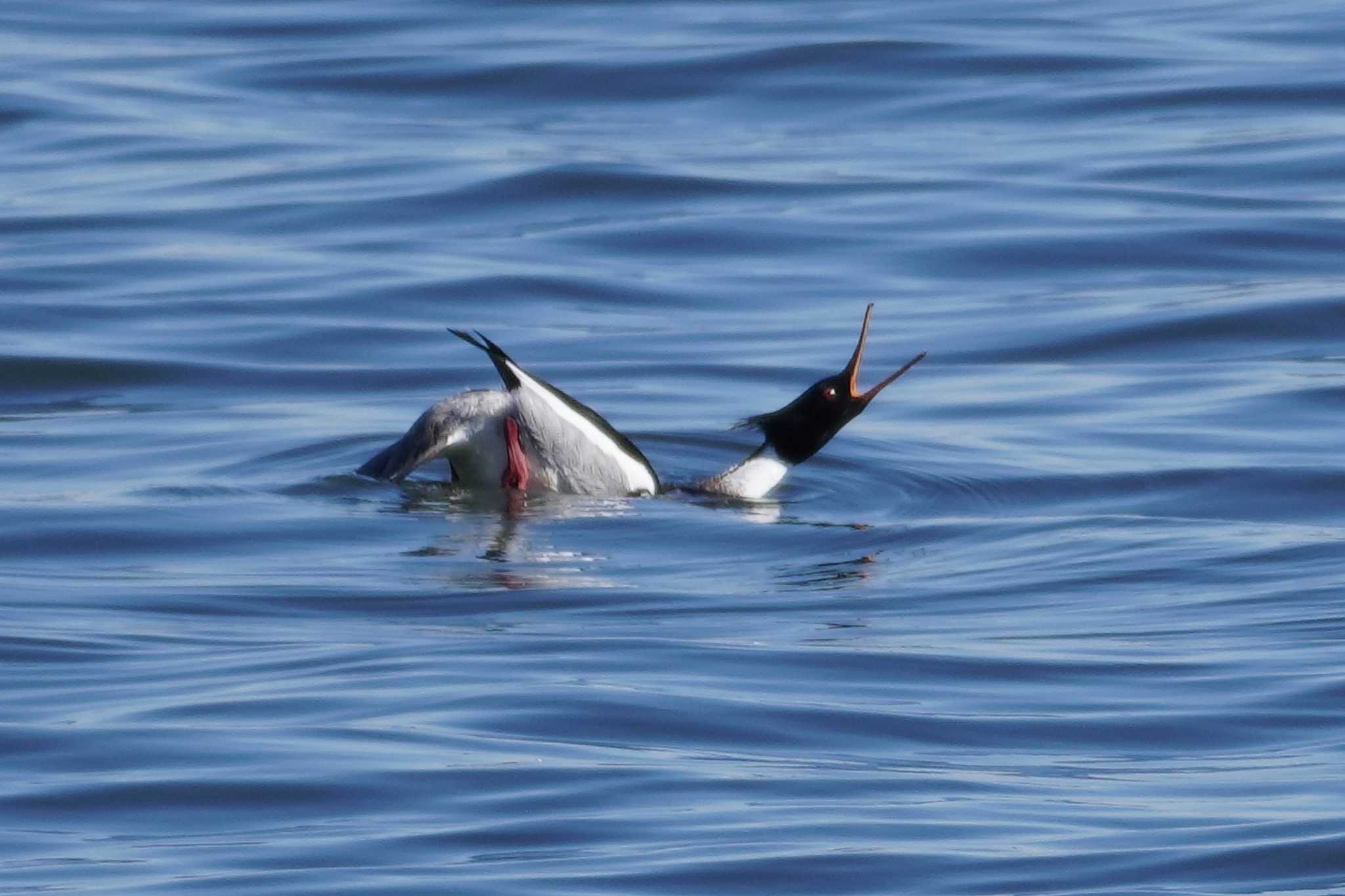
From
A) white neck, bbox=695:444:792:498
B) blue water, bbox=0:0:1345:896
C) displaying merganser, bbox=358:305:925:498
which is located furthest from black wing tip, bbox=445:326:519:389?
white neck, bbox=695:444:792:498

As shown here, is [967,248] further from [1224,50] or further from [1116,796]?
[1116,796]

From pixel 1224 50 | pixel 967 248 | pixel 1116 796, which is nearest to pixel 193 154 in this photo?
pixel 967 248

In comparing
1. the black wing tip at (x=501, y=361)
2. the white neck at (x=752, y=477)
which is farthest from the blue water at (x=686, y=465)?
the black wing tip at (x=501, y=361)

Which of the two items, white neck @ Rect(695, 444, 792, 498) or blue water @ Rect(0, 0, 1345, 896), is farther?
white neck @ Rect(695, 444, 792, 498)

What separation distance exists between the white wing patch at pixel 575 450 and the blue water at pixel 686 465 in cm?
12

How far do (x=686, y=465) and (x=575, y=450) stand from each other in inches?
49.2

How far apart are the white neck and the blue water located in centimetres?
11

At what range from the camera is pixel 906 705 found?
22.5 ft

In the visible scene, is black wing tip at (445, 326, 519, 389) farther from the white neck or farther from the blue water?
the white neck

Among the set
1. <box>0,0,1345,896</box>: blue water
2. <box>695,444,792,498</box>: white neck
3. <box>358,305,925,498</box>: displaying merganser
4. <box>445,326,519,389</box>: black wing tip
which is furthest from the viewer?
<box>695,444,792,498</box>: white neck

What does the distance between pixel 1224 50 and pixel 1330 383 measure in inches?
384

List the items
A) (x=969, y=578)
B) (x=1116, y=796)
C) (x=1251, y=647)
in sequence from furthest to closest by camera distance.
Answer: (x=969, y=578), (x=1251, y=647), (x=1116, y=796)

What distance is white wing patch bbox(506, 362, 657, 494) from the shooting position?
9.86 meters

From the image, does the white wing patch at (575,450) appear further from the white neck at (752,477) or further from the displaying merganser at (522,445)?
the white neck at (752,477)
